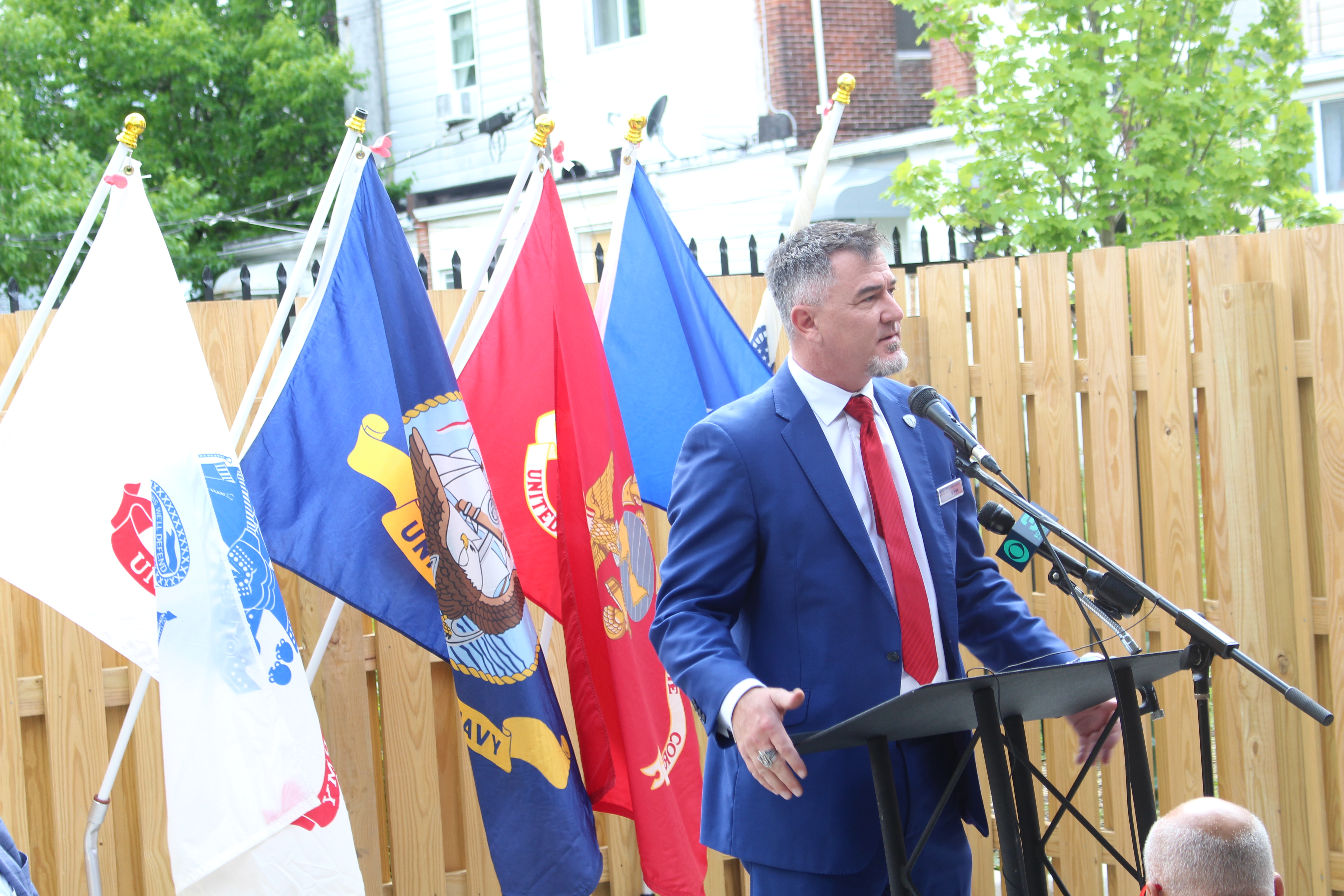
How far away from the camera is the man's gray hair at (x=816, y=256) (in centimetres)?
285

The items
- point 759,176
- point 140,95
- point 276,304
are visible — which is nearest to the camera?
point 276,304

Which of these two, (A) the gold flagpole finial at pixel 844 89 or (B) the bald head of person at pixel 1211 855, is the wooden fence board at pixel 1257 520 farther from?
(B) the bald head of person at pixel 1211 855

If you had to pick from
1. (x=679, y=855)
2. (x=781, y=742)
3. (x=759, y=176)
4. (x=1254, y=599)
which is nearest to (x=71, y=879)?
(x=679, y=855)

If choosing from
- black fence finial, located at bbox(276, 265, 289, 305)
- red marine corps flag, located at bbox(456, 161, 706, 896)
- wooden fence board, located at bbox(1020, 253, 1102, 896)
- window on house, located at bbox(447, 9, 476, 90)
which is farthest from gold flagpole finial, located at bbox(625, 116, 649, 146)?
window on house, located at bbox(447, 9, 476, 90)

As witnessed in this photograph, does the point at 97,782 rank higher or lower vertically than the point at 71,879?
higher

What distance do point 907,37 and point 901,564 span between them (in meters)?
14.2

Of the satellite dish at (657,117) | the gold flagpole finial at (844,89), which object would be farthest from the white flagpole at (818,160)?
the satellite dish at (657,117)

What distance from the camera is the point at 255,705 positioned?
9.61ft

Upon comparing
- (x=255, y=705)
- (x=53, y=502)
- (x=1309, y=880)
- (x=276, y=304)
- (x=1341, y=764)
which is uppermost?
(x=276, y=304)

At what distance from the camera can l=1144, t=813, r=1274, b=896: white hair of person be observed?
77.8 inches

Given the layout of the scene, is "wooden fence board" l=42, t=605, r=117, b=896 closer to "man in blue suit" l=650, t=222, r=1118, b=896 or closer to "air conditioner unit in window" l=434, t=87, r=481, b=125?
"man in blue suit" l=650, t=222, r=1118, b=896

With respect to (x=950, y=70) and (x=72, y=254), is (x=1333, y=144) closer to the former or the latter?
(x=950, y=70)

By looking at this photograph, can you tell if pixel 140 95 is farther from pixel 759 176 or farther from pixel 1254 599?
pixel 1254 599

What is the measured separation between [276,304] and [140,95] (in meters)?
15.4
